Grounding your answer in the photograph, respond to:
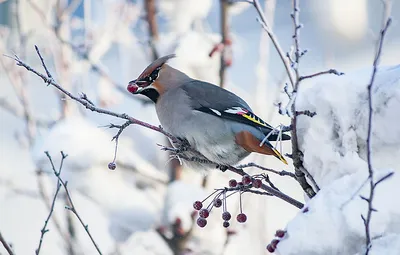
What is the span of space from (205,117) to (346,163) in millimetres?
888

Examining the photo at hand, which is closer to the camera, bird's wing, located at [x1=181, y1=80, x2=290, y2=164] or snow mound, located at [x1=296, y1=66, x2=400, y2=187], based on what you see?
snow mound, located at [x1=296, y1=66, x2=400, y2=187]

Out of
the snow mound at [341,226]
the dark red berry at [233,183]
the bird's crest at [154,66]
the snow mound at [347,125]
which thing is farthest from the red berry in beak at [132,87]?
the snow mound at [341,226]

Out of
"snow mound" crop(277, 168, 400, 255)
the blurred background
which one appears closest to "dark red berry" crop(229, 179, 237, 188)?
"snow mound" crop(277, 168, 400, 255)

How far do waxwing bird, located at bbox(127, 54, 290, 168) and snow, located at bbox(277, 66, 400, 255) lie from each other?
47 cm

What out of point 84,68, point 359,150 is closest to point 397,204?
point 359,150

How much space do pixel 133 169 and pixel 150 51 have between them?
1.84ft

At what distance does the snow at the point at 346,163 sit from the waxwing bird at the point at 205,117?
0.47 meters

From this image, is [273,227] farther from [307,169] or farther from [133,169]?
[307,169]

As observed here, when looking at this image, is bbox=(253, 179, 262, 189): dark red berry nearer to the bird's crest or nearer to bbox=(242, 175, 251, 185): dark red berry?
bbox=(242, 175, 251, 185): dark red berry

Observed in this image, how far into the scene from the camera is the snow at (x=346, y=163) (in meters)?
1.01

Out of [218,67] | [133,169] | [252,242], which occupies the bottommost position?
[252,242]

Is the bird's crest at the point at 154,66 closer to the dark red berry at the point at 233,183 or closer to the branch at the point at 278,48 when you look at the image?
the dark red berry at the point at 233,183

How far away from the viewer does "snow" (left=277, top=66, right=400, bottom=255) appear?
3.33 ft

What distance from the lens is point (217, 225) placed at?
3.10m
